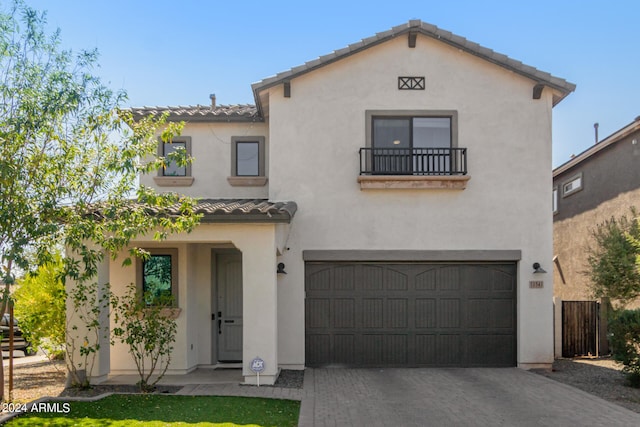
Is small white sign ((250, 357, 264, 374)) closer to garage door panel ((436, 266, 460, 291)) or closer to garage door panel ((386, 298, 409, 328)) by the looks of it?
garage door panel ((386, 298, 409, 328))

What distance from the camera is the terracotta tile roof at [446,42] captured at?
40.3 ft

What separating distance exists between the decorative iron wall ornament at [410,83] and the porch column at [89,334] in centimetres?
762

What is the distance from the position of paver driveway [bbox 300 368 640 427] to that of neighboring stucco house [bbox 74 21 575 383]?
97cm

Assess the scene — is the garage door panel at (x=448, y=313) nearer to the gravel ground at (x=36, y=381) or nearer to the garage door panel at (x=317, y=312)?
the garage door panel at (x=317, y=312)

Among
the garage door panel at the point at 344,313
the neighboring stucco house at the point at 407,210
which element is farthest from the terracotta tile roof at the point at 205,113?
the garage door panel at the point at 344,313

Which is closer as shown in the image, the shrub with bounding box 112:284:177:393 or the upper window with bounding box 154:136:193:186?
the shrub with bounding box 112:284:177:393

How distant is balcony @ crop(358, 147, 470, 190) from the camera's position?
12195mm

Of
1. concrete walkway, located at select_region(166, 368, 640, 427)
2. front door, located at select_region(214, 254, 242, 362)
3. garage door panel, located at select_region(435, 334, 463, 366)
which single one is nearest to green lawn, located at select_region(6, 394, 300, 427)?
concrete walkway, located at select_region(166, 368, 640, 427)

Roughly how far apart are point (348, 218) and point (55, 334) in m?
6.78

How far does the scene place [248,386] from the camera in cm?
1005

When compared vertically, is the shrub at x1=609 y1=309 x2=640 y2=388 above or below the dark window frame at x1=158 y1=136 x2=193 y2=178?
below

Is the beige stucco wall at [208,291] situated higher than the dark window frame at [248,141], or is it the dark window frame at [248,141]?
the dark window frame at [248,141]

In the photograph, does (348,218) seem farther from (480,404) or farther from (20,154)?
(20,154)

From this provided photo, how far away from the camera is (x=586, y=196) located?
60.9ft
